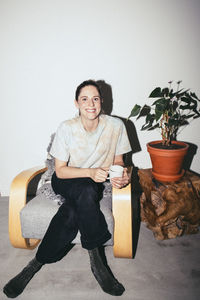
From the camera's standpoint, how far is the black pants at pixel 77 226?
3.95 feet

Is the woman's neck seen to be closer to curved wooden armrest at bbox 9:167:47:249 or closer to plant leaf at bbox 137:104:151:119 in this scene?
curved wooden armrest at bbox 9:167:47:249

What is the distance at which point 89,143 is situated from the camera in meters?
1.51

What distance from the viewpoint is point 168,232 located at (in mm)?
1652

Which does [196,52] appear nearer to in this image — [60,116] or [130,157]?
[130,157]

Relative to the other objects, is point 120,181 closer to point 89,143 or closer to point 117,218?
point 117,218

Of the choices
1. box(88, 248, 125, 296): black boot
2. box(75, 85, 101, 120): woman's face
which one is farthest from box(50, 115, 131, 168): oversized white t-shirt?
box(88, 248, 125, 296): black boot

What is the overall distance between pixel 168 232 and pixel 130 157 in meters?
0.90

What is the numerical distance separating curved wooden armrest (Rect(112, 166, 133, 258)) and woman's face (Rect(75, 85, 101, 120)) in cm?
60

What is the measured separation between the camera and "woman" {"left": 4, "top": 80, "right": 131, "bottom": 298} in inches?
47.4

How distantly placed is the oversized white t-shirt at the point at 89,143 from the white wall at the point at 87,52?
0.60m

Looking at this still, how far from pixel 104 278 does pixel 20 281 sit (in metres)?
0.53

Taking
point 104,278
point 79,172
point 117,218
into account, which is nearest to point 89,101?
point 79,172

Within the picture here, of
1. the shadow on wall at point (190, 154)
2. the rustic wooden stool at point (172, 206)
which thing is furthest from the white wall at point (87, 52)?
the rustic wooden stool at point (172, 206)

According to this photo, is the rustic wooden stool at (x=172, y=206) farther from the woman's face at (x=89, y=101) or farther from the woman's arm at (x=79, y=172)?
the woman's face at (x=89, y=101)
